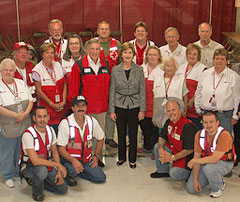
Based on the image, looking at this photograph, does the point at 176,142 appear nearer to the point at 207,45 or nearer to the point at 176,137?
the point at 176,137

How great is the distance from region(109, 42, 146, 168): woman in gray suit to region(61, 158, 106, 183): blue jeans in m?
0.53

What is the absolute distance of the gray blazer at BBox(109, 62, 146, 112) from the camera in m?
4.13

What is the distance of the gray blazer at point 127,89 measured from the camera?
4133 mm

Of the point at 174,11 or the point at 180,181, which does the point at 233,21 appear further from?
the point at 180,181

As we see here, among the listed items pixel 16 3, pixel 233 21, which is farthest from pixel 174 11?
pixel 16 3

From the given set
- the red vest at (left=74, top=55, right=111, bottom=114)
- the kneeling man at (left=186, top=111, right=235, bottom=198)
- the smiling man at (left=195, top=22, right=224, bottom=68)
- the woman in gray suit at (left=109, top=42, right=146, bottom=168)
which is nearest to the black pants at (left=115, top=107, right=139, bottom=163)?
the woman in gray suit at (left=109, top=42, right=146, bottom=168)

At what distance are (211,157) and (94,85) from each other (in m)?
1.45

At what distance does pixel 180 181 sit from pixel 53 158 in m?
1.35

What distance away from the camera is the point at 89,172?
3996 mm

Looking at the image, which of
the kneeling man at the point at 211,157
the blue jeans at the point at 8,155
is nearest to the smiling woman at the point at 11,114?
the blue jeans at the point at 8,155

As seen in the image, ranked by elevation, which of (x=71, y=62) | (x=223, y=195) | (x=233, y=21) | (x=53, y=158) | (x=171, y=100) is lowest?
(x=223, y=195)

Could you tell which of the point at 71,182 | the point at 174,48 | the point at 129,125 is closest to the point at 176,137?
the point at 129,125

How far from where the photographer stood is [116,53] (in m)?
4.76

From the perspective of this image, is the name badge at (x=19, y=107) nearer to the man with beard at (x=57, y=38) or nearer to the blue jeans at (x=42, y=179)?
the blue jeans at (x=42, y=179)
